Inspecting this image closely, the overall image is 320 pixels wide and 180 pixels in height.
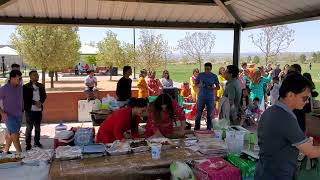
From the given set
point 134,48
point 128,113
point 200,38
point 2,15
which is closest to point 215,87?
point 128,113

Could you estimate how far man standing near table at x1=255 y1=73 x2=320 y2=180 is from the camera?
7.40 feet

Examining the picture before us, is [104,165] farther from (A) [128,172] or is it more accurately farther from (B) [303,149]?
(B) [303,149]

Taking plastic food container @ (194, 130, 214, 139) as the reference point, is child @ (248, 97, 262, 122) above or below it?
below

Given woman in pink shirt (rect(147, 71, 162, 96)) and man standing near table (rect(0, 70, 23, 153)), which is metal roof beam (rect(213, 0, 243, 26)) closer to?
woman in pink shirt (rect(147, 71, 162, 96))

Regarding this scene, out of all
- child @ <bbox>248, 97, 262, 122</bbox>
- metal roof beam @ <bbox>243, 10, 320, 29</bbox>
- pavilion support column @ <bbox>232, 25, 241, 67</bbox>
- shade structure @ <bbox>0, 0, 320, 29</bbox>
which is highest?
shade structure @ <bbox>0, 0, 320, 29</bbox>

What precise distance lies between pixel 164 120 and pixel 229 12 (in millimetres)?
3912

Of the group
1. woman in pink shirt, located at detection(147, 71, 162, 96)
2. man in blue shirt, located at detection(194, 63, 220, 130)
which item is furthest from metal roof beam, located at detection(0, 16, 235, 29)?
woman in pink shirt, located at detection(147, 71, 162, 96)

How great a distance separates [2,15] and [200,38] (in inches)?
922

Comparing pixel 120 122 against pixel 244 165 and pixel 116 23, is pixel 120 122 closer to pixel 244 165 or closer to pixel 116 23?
pixel 244 165

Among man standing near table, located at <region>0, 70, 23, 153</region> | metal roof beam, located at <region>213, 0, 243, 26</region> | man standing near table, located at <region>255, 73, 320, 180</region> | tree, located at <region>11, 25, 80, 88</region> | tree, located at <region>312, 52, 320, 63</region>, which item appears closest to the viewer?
man standing near table, located at <region>255, 73, 320, 180</region>

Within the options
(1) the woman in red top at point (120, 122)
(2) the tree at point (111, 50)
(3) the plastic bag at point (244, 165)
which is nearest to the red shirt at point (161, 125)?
A: (1) the woman in red top at point (120, 122)

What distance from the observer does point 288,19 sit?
22.0ft

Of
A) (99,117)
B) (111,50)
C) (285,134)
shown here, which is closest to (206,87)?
(99,117)

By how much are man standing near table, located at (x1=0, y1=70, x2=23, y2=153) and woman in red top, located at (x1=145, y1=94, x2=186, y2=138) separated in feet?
8.81
